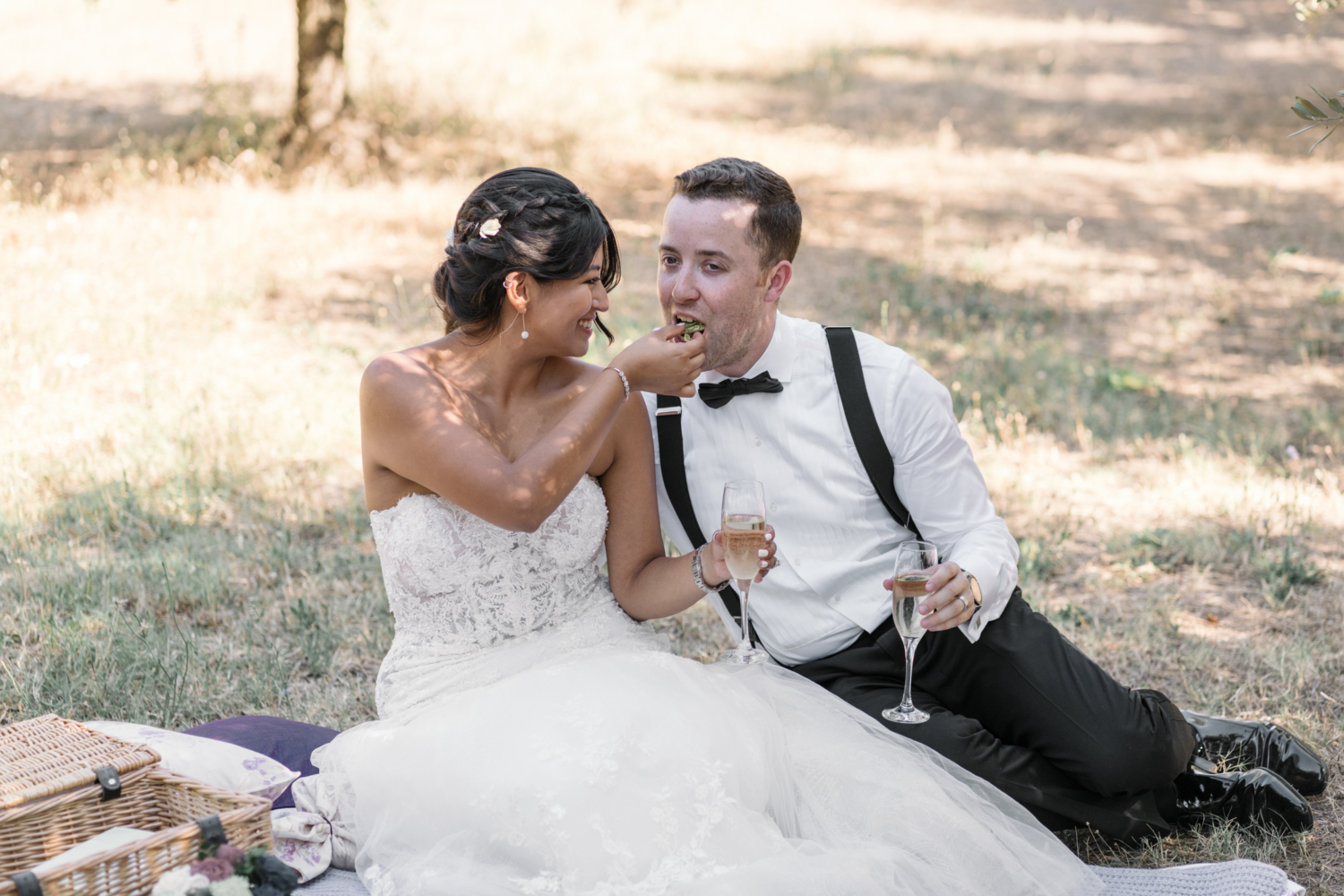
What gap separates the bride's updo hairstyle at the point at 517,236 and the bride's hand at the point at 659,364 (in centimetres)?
36

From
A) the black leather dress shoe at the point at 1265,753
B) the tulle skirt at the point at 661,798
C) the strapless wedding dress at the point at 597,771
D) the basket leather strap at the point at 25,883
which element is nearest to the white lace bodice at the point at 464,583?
the strapless wedding dress at the point at 597,771

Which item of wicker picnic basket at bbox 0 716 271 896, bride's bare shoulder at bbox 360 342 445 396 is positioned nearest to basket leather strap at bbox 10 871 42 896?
wicker picnic basket at bbox 0 716 271 896

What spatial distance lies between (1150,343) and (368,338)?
5889mm

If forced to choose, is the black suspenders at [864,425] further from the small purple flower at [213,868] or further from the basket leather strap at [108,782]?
the basket leather strap at [108,782]

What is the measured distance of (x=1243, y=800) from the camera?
389cm

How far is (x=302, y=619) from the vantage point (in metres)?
5.27

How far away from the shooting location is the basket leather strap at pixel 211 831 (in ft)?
9.81

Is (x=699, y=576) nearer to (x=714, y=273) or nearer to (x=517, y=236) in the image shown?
(x=714, y=273)

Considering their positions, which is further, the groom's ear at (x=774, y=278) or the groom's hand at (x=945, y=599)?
the groom's ear at (x=774, y=278)

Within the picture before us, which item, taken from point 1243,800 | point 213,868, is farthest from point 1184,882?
point 213,868

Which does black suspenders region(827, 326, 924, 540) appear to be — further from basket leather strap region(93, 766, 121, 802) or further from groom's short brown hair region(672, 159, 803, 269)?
basket leather strap region(93, 766, 121, 802)

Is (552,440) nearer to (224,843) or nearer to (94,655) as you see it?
(224,843)

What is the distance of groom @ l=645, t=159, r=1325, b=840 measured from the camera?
12.3 feet

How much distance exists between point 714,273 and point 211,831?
7.19 feet
